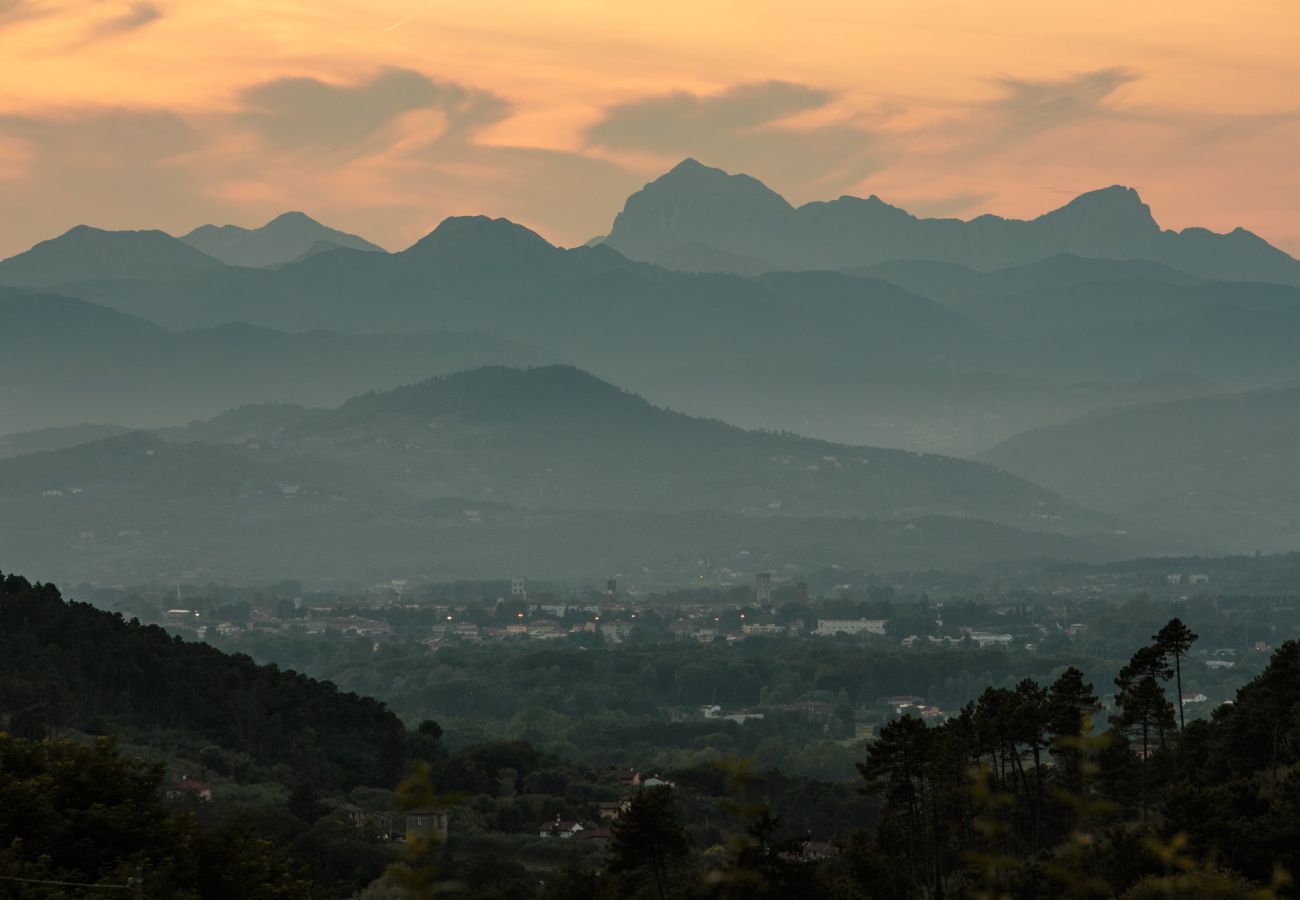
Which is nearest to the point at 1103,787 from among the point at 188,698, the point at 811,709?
the point at 188,698

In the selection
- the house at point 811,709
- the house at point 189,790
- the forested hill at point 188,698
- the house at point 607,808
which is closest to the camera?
the house at point 189,790

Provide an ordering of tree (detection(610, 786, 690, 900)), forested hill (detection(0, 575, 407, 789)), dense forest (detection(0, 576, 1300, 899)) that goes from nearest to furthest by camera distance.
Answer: dense forest (detection(0, 576, 1300, 899)), tree (detection(610, 786, 690, 900)), forested hill (detection(0, 575, 407, 789))

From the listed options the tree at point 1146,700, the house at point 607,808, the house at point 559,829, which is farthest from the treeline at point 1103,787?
the house at point 607,808

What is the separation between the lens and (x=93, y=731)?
9112 cm

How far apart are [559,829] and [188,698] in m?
26.6

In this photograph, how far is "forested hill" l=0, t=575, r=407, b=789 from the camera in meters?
93.8

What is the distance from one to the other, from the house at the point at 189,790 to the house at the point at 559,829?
11.5 meters

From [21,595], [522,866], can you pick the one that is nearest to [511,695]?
[21,595]

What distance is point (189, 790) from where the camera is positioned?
7788 centimetres

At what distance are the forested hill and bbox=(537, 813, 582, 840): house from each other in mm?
10060

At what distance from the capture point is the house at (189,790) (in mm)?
75188

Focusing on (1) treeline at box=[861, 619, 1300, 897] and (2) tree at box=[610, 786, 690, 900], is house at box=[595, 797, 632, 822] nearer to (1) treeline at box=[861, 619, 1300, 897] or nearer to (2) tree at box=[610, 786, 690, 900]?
(1) treeline at box=[861, 619, 1300, 897]

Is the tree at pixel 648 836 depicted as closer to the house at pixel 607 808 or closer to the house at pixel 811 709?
the house at pixel 607 808

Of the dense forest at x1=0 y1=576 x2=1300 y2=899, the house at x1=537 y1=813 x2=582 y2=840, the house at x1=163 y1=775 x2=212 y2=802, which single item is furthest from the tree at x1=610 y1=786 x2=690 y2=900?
the house at x1=537 y1=813 x2=582 y2=840
